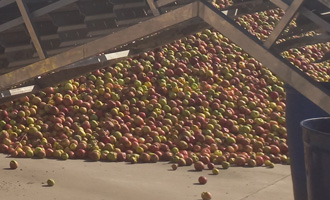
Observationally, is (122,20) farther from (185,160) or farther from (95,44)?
(185,160)

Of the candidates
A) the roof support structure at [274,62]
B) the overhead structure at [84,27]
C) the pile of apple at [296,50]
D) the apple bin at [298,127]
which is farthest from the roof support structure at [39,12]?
the pile of apple at [296,50]

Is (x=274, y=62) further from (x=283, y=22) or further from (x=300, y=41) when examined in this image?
(x=300, y=41)

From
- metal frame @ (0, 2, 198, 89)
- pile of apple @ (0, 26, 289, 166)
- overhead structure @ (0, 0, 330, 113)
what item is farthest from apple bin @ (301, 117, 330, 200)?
pile of apple @ (0, 26, 289, 166)

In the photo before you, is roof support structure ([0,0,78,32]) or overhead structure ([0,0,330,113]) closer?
overhead structure ([0,0,330,113])

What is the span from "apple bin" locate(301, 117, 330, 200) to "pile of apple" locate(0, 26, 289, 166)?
299cm

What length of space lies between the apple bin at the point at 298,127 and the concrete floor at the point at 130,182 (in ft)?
2.65

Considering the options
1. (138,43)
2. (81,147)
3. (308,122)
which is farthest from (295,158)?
(81,147)

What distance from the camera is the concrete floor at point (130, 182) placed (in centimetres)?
556

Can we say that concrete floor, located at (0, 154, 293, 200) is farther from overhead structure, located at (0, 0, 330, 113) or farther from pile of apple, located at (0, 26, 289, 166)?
overhead structure, located at (0, 0, 330, 113)

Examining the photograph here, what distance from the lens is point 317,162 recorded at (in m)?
3.62

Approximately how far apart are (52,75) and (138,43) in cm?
76

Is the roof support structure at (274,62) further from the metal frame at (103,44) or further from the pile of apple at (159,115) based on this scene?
the pile of apple at (159,115)

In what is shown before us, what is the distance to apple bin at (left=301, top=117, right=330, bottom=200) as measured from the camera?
140 inches

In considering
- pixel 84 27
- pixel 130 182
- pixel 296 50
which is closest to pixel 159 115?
pixel 130 182
